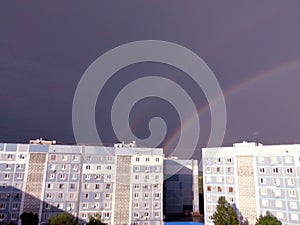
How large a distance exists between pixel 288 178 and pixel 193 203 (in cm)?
2275

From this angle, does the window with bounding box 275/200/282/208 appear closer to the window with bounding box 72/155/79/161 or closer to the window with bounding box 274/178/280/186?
the window with bounding box 274/178/280/186

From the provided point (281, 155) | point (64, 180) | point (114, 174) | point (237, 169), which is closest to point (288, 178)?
point (281, 155)

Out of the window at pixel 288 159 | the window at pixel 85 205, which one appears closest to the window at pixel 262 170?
the window at pixel 288 159

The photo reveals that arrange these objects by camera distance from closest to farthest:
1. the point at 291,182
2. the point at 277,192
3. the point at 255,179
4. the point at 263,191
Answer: the point at 291,182 < the point at 277,192 < the point at 263,191 < the point at 255,179

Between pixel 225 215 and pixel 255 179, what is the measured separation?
15.2ft

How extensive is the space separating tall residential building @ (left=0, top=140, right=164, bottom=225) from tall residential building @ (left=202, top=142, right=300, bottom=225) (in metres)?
6.27

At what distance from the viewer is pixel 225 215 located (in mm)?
22375

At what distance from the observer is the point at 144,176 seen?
91.5 ft

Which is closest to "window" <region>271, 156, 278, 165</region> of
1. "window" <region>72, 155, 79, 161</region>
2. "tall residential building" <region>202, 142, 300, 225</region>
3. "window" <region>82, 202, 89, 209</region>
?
"tall residential building" <region>202, 142, 300, 225</region>

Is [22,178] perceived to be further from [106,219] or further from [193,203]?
[193,203]

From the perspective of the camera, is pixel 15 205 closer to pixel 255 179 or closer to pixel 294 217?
pixel 255 179

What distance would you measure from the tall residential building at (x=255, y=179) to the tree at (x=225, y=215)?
2009mm

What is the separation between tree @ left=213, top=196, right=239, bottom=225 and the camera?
21.9 metres

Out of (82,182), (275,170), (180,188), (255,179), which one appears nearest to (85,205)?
(82,182)
